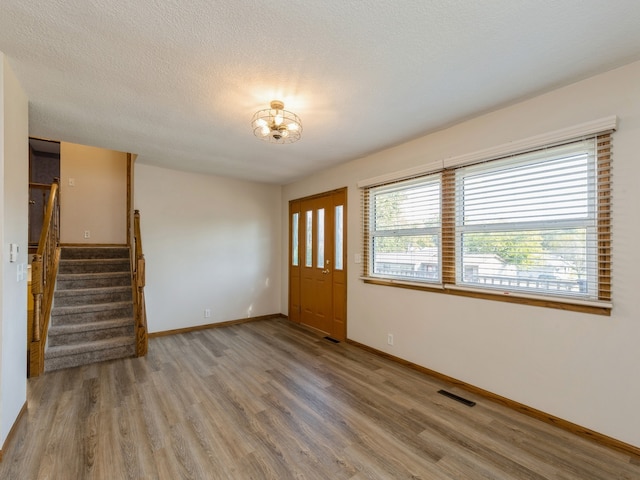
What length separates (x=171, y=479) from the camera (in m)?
1.64

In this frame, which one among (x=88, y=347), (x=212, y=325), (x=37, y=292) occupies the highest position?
(x=37, y=292)

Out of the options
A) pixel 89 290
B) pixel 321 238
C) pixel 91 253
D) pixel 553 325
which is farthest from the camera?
pixel 321 238

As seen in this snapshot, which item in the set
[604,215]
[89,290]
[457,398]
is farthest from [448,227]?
[89,290]

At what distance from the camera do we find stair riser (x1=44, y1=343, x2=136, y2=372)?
10.1 ft

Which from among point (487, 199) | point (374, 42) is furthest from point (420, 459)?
point (374, 42)

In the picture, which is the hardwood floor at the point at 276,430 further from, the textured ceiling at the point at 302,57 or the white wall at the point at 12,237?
the textured ceiling at the point at 302,57

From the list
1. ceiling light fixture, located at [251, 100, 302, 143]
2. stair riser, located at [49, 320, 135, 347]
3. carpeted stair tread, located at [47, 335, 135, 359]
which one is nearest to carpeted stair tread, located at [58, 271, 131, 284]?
stair riser, located at [49, 320, 135, 347]

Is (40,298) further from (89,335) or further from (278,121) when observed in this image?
(278,121)

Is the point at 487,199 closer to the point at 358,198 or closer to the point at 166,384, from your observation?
the point at 358,198

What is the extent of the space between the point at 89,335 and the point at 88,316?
283 millimetres

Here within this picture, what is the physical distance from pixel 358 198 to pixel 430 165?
112 centimetres

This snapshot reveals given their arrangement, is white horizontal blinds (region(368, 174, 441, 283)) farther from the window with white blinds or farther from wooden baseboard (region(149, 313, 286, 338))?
wooden baseboard (region(149, 313, 286, 338))

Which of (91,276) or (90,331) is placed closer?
(90,331)

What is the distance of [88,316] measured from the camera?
3.59 meters
